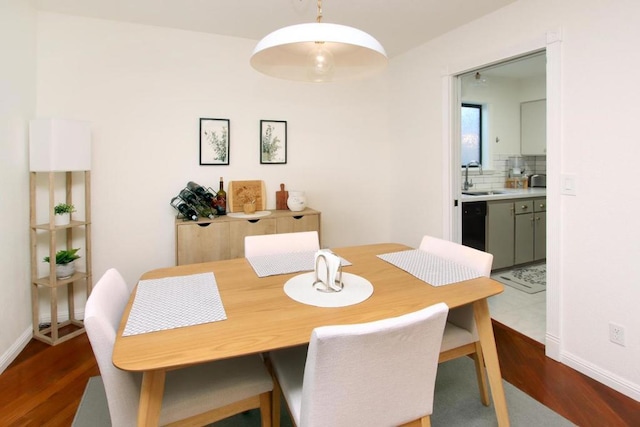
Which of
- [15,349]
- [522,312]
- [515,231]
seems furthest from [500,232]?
[15,349]

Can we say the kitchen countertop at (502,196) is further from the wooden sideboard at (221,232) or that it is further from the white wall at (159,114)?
the wooden sideboard at (221,232)

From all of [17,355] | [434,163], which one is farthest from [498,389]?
[17,355]

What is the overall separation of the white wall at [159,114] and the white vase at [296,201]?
28 centimetres

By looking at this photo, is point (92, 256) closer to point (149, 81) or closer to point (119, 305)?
point (149, 81)

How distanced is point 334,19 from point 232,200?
1689mm

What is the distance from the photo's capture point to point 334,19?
9.15 ft

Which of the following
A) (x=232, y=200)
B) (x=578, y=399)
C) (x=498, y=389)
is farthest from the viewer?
(x=232, y=200)

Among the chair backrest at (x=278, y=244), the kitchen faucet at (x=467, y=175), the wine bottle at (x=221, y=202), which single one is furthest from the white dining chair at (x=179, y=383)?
the kitchen faucet at (x=467, y=175)

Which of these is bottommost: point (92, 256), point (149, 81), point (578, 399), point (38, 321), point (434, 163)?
point (578, 399)

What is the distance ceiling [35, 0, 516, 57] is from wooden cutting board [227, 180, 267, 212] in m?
1.28

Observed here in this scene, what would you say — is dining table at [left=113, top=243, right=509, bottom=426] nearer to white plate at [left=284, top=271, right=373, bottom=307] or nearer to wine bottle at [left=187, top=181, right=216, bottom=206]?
white plate at [left=284, top=271, right=373, bottom=307]

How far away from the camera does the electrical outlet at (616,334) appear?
1994mm

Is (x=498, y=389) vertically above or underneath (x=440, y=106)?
underneath

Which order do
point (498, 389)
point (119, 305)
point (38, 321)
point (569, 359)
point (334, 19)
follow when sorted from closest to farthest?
point (119, 305)
point (498, 389)
point (569, 359)
point (38, 321)
point (334, 19)
